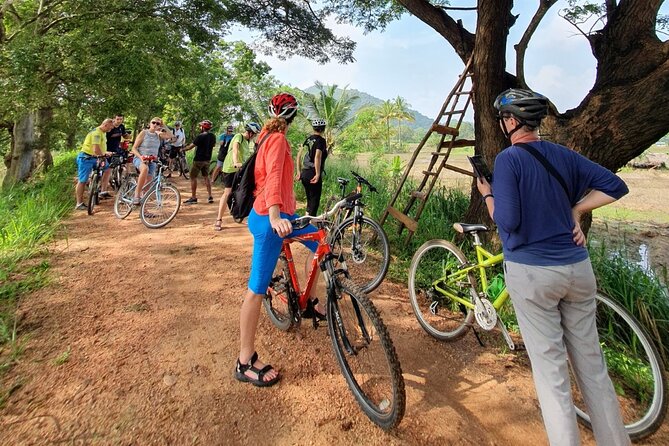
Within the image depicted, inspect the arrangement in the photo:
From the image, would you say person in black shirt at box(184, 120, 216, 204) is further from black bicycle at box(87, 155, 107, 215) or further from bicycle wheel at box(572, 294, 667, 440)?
bicycle wheel at box(572, 294, 667, 440)

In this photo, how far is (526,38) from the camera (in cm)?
494

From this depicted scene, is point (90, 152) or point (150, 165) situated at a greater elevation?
point (90, 152)

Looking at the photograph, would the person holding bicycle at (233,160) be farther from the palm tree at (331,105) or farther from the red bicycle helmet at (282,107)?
the palm tree at (331,105)

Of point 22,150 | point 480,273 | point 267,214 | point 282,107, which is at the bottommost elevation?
point 480,273

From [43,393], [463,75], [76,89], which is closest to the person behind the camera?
[43,393]

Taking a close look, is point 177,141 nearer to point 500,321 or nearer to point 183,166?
point 183,166

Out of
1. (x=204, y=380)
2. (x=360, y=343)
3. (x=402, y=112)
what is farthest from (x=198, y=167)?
(x=402, y=112)

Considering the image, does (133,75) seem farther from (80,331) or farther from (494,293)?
(494,293)

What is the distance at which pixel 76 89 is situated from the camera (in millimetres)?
9125

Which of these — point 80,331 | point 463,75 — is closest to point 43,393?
point 80,331

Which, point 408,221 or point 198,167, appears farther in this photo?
point 198,167

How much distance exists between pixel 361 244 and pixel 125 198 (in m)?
4.84

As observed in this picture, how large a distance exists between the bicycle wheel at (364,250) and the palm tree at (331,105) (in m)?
17.9

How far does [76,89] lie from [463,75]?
31.9 feet
